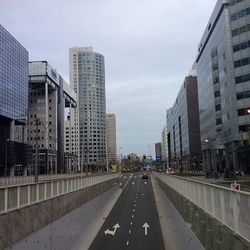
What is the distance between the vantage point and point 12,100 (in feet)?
415

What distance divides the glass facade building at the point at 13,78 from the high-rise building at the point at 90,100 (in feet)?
61.0

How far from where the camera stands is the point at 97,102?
6088 inches

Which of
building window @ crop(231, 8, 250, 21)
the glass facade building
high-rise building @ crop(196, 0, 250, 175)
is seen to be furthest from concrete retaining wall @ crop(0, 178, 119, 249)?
the glass facade building

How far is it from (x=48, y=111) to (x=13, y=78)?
176ft

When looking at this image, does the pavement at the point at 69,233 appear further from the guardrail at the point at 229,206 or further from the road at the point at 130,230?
the guardrail at the point at 229,206

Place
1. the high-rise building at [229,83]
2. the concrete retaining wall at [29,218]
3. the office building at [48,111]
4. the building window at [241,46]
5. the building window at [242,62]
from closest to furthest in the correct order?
the concrete retaining wall at [29,218] → the high-rise building at [229,83] → the building window at [242,62] → the building window at [241,46] → the office building at [48,111]

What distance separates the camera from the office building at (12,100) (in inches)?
4722

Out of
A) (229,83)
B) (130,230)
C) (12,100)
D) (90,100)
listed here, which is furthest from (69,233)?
(90,100)

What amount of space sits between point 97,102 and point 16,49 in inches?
1349

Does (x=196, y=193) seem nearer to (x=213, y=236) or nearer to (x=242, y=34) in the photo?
(x=213, y=236)

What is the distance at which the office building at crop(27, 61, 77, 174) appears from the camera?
165500 mm

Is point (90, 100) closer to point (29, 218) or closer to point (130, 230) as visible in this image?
point (130, 230)

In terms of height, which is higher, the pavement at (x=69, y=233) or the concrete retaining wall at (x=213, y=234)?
the concrete retaining wall at (x=213, y=234)

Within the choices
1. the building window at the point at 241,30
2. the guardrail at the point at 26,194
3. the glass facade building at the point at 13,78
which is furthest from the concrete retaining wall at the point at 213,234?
the glass facade building at the point at 13,78
